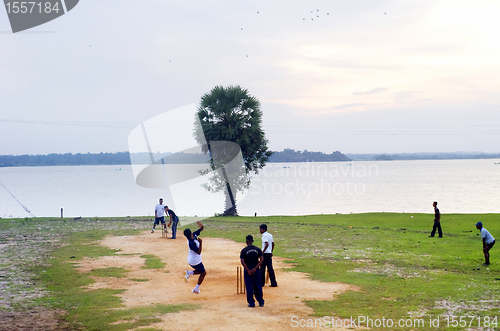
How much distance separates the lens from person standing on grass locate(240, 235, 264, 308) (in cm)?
1247

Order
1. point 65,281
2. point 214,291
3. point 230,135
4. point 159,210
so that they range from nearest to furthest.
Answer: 1. point 214,291
2. point 65,281
3. point 159,210
4. point 230,135

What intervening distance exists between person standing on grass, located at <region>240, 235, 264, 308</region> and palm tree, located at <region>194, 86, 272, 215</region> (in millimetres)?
35076

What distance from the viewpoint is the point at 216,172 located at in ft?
160

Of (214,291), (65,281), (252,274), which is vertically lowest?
(214,291)

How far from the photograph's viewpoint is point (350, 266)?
18.4 metres

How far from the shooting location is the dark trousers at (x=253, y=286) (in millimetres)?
12461

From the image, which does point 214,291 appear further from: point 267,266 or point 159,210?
point 159,210

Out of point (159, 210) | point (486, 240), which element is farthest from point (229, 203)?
point (486, 240)

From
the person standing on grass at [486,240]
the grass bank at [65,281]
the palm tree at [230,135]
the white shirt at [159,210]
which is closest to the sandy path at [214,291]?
the grass bank at [65,281]

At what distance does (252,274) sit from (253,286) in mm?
428

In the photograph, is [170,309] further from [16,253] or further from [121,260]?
[16,253]

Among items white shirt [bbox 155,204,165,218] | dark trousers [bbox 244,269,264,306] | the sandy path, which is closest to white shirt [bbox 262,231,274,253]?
the sandy path

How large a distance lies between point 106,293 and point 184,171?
42.8 meters

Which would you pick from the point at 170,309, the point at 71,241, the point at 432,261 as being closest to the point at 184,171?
the point at 71,241
